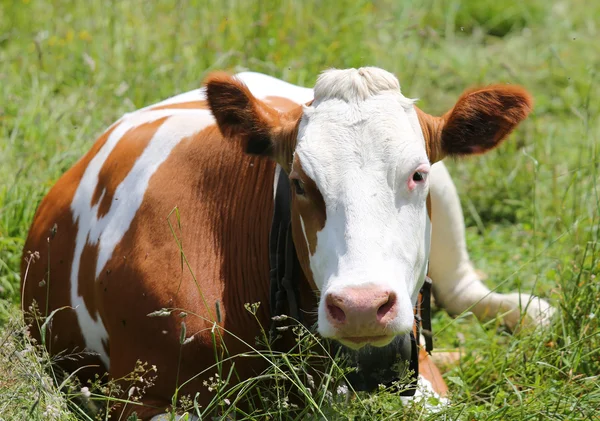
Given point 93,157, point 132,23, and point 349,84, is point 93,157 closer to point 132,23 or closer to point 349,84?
point 349,84

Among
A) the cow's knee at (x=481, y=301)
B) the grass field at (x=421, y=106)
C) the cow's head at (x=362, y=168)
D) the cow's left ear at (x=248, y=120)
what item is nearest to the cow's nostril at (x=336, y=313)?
the cow's head at (x=362, y=168)

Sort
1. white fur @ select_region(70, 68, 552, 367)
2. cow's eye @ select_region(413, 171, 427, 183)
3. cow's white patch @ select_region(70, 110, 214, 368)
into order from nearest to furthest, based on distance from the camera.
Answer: white fur @ select_region(70, 68, 552, 367), cow's eye @ select_region(413, 171, 427, 183), cow's white patch @ select_region(70, 110, 214, 368)

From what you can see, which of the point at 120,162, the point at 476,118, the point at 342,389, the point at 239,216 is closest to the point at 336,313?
the point at 342,389

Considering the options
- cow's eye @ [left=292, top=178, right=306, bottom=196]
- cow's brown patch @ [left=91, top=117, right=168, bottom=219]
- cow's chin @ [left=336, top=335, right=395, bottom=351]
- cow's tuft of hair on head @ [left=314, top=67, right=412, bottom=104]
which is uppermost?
cow's tuft of hair on head @ [left=314, top=67, right=412, bottom=104]

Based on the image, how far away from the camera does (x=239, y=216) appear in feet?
12.2

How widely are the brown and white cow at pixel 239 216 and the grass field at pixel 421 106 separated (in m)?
0.34

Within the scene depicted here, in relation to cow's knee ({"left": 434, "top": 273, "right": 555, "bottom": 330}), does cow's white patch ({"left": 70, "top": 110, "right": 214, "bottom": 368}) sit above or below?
above

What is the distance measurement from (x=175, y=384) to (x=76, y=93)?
3362mm

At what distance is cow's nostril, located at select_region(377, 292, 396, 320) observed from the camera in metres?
2.89

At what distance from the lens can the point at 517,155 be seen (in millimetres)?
6434

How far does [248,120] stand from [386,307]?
0.97 metres

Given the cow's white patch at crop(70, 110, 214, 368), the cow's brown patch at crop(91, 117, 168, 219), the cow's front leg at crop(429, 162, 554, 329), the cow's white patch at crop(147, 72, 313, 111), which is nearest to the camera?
the cow's white patch at crop(70, 110, 214, 368)


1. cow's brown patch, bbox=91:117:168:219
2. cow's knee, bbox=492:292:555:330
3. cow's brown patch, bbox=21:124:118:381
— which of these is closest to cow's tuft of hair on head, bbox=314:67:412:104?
cow's brown patch, bbox=91:117:168:219

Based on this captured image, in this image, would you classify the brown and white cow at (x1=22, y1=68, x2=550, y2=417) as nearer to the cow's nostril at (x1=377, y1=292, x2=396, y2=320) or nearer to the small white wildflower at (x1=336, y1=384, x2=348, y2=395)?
the cow's nostril at (x1=377, y1=292, x2=396, y2=320)
